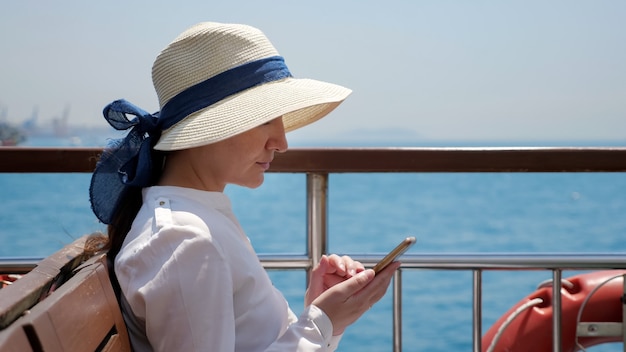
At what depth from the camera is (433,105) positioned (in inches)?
2094

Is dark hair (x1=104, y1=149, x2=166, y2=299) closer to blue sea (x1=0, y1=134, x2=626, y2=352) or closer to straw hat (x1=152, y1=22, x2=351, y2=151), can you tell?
straw hat (x1=152, y1=22, x2=351, y2=151)

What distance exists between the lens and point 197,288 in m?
1.33

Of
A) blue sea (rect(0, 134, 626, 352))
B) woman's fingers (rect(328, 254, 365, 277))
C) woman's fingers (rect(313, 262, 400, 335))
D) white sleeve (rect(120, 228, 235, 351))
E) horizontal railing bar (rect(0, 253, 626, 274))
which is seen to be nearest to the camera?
white sleeve (rect(120, 228, 235, 351))

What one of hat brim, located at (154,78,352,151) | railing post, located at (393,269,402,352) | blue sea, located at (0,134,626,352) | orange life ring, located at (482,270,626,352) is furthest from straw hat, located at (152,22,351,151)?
blue sea, located at (0,134,626,352)

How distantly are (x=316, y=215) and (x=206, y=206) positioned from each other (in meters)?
0.84

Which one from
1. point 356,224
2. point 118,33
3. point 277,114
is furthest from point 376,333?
point 118,33

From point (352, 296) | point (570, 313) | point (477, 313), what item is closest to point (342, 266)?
point (352, 296)

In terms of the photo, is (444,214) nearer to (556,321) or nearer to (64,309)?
(556,321)

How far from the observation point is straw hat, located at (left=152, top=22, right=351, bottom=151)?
149cm

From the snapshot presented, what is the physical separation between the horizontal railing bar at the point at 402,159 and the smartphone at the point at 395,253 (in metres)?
0.79

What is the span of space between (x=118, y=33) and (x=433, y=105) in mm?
18820

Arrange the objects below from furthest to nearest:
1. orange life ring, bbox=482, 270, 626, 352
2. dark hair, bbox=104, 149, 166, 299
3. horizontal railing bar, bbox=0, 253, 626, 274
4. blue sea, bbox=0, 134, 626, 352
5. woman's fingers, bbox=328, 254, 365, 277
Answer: blue sea, bbox=0, 134, 626, 352
orange life ring, bbox=482, 270, 626, 352
horizontal railing bar, bbox=0, 253, 626, 274
woman's fingers, bbox=328, 254, 365, 277
dark hair, bbox=104, 149, 166, 299

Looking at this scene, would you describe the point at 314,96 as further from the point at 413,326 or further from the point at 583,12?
the point at 583,12

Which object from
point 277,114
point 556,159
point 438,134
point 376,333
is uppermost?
point 277,114
